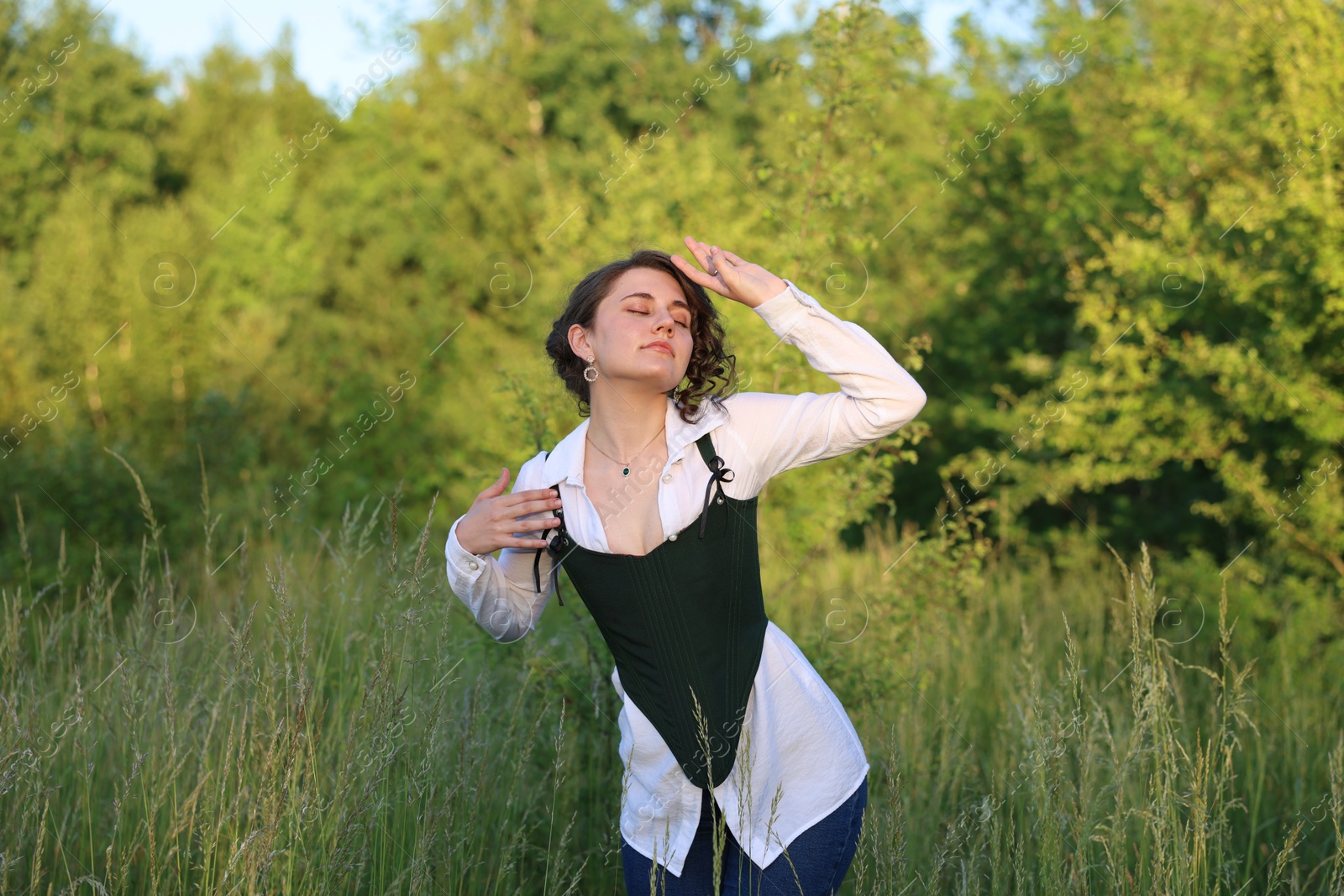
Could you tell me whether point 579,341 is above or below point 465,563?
above

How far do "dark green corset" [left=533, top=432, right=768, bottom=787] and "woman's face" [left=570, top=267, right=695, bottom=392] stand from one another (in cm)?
17

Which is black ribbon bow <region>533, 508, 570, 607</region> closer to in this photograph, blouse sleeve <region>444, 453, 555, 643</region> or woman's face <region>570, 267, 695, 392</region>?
blouse sleeve <region>444, 453, 555, 643</region>

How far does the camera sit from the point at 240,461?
33.2 ft

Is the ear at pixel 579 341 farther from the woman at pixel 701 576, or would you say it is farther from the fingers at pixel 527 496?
the fingers at pixel 527 496

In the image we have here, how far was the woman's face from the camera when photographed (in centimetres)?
221

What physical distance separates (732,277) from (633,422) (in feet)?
1.26

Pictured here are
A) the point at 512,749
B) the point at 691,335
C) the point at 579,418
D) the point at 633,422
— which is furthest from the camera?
the point at 579,418

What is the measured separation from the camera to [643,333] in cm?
224

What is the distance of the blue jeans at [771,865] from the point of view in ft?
6.74

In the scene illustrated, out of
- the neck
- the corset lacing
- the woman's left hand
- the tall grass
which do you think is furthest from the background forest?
the woman's left hand

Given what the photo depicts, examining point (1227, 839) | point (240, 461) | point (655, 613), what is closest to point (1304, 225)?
point (1227, 839)

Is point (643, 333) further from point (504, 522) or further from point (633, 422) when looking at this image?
point (504, 522)

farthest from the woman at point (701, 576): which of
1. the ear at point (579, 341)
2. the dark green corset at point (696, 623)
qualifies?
the ear at point (579, 341)

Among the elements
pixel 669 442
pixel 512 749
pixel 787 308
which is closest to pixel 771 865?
pixel 669 442
